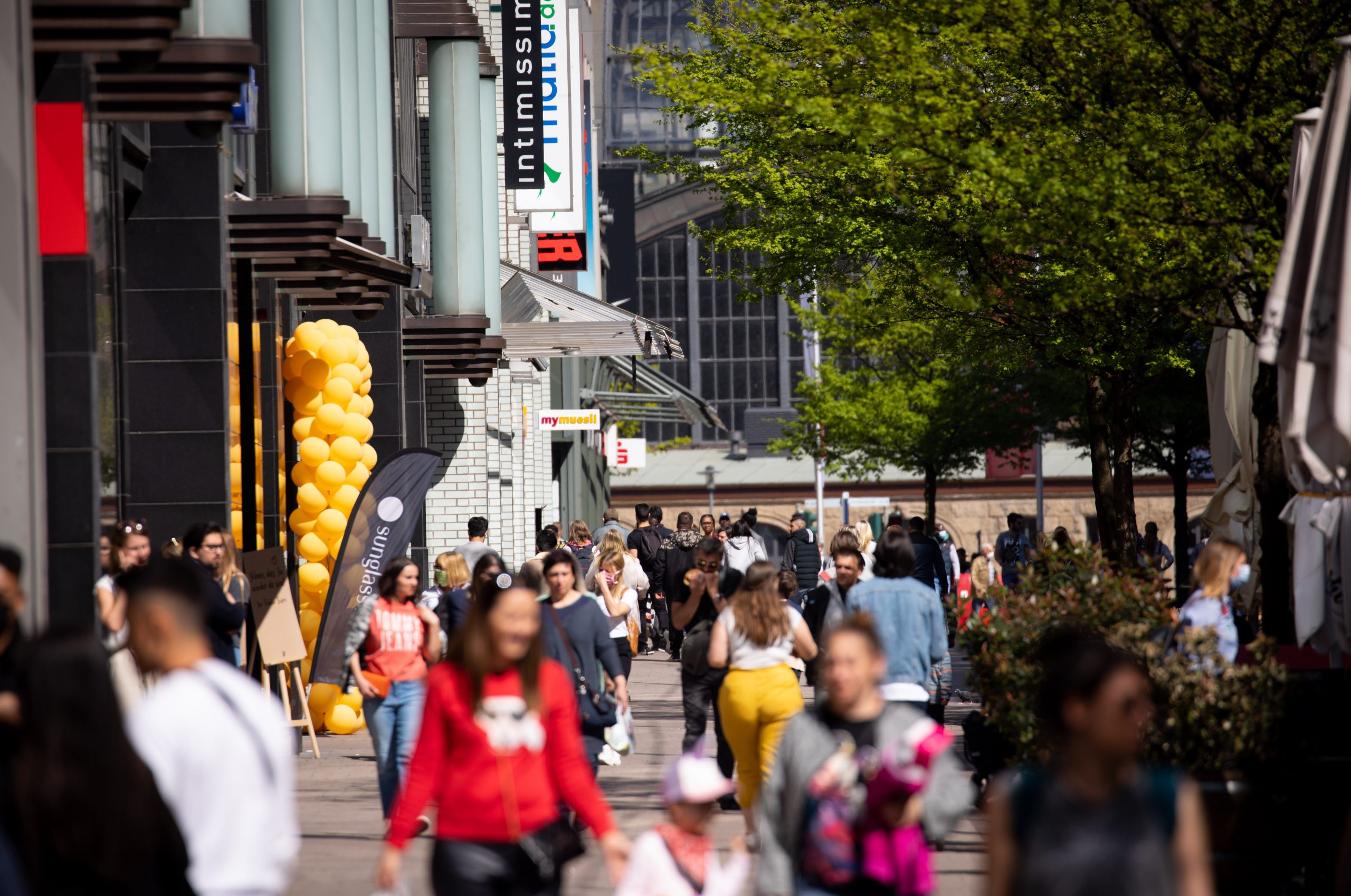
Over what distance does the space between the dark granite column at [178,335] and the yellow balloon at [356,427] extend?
5.50 ft

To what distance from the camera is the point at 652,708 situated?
16609 millimetres

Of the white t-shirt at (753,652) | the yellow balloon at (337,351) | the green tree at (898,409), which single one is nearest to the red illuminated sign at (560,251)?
the green tree at (898,409)

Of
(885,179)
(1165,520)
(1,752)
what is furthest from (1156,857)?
(1165,520)

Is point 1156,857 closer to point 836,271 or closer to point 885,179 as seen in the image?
point 885,179

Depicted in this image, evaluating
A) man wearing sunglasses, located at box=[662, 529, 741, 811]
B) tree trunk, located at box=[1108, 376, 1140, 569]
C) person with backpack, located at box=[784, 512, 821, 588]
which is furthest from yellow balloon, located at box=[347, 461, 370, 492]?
person with backpack, located at box=[784, 512, 821, 588]

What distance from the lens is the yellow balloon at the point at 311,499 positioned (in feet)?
49.2

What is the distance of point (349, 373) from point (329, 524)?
1.32 meters

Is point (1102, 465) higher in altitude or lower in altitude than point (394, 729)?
higher

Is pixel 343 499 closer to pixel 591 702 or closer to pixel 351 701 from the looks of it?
pixel 351 701

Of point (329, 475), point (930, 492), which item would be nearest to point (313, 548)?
point (329, 475)

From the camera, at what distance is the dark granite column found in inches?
528

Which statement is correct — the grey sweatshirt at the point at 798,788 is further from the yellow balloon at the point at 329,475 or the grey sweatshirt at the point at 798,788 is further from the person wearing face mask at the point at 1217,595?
the yellow balloon at the point at 329,475

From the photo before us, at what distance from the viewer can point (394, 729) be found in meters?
9.60

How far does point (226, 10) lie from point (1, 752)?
6451 mm
